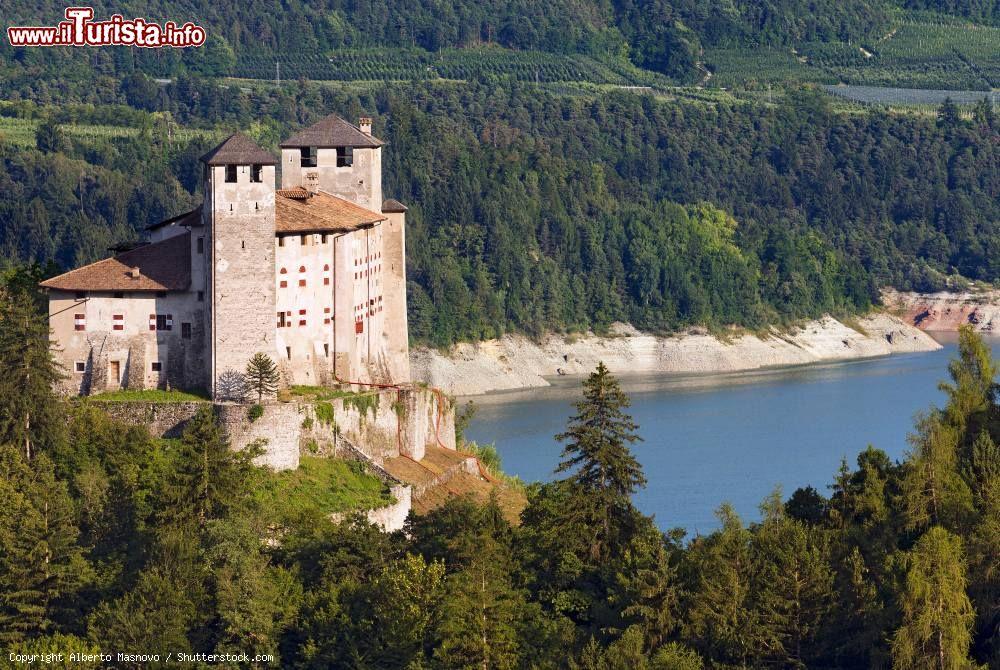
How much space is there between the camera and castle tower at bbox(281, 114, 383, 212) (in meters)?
61.9

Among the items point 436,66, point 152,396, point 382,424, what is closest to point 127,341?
point 152,396

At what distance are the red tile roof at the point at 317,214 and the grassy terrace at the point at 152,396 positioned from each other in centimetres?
401

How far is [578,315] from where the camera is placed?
13275 cm

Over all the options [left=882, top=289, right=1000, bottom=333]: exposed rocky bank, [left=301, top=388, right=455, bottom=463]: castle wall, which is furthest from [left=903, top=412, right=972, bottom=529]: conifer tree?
[left=882, top=289, right=1000, bottom=333]: exposed rocky bank

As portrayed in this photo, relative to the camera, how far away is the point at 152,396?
56.0 metres

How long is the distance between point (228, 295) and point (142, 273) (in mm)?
2669

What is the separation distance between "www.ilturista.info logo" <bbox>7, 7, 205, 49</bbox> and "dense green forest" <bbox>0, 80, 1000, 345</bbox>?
425 centimetres

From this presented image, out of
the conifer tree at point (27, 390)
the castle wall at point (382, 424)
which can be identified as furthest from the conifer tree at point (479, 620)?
the conifer tree at point (27, 390)

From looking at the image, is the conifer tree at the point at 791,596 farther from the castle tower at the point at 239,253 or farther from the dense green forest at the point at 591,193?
Answer: the dense green forest at the point at 591,193

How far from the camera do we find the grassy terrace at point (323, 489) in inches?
2148

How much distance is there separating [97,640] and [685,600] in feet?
37.1

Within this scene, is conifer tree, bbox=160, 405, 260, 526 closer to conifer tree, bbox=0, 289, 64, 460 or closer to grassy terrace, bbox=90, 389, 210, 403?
grassy terrace, bbox=90, 389, 210, 403

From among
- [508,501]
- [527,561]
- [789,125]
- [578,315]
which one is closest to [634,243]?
[578,315]

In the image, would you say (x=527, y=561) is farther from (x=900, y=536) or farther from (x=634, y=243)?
(x=634, y=243)
